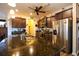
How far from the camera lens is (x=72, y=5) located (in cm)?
189

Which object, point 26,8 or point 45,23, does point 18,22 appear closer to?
point 26,8

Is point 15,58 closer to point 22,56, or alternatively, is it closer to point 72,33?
point 22,56

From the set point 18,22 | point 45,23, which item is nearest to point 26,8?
point 18,22

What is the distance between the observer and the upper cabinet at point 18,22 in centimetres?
190

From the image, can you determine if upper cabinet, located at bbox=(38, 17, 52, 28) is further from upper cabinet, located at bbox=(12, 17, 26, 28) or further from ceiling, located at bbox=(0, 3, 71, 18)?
upper cabinet, located at bbox=(12, 17, 26, 28)

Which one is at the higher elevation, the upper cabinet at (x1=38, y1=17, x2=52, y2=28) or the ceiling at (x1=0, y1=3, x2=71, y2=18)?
the ceiling at (x1=0, y1=3, x2=71, y2=18)

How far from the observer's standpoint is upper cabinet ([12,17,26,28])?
1.90 meters

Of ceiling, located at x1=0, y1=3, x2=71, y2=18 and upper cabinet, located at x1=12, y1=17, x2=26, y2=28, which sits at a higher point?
ceiling, located at x1=0, y1=3, x2=71, y2=18

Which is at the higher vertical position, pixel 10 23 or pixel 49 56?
pixel 10 23

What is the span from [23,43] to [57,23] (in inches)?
23.5

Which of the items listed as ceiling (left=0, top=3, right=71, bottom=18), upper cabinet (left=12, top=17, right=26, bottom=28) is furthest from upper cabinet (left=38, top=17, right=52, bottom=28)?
upper cabinet (left=12, top=17, right=26, bottom=28)

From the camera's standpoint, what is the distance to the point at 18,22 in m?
1.91

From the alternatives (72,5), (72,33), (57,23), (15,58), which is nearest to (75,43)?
(72,33)

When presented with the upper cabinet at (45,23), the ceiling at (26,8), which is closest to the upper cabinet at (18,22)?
the ceiling at (26,8)
